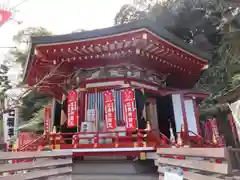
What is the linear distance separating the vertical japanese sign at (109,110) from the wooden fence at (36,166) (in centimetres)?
163

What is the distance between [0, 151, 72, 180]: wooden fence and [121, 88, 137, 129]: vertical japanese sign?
2.09 metres

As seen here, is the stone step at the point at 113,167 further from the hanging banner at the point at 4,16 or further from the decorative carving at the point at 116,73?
the hanging banner at the point at 4,16

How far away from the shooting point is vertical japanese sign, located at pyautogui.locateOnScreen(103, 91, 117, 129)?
7402mm

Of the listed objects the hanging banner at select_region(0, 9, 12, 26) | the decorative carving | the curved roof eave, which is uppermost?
the hanging banner at select_region(0, 9, 12, 26)

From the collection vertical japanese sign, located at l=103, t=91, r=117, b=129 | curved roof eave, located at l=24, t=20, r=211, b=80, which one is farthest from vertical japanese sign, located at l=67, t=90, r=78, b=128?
curved roof eave, located at l=24, t=20, r=211, b=80

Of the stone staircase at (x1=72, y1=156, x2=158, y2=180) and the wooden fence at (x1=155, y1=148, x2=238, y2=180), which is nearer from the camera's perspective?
the wooden fence at (x1=155, y1=148, x2=238, y2=180)

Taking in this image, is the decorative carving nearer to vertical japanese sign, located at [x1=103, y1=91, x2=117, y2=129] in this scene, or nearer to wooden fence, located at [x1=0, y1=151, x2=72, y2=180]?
vertical japanese sign, located at [x1=103, y1=91, x2=117, y2=129]

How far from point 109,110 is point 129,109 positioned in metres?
0.64

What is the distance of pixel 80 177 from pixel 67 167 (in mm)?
1104

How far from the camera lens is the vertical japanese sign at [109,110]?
7.40 m

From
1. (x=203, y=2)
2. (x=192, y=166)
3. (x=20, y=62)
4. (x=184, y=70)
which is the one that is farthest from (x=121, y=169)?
(x=20, y=62)

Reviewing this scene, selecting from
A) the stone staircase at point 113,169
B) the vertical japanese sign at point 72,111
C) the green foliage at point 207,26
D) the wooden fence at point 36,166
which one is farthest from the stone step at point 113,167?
the green foliage at point 207,26

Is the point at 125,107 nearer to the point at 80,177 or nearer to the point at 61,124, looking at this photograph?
the point at 80,177

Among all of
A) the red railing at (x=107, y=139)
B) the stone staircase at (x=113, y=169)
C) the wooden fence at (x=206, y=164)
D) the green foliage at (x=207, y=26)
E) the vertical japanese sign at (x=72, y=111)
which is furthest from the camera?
the green foliage at (x=207, y=26)
